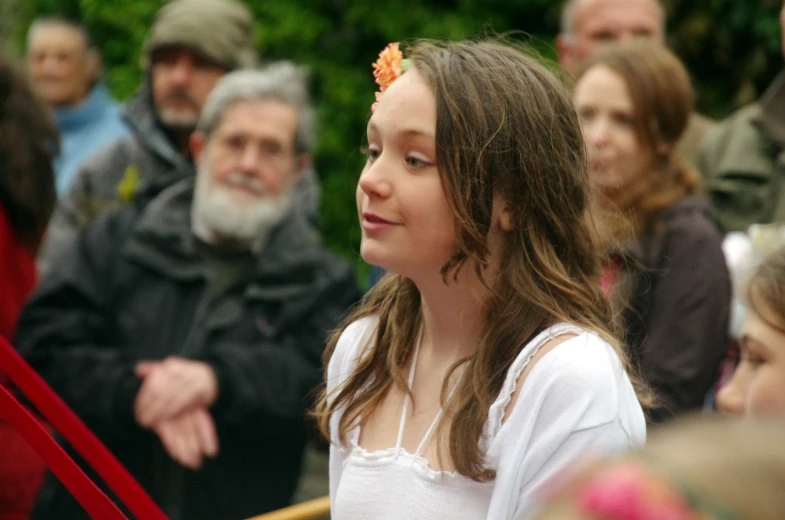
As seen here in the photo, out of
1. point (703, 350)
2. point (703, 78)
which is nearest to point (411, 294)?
point (703, 350)

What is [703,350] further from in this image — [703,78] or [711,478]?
[703,78]

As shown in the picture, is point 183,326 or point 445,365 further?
point 183,326

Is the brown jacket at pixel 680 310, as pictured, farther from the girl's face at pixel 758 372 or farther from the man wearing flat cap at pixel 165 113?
the man wearing flat cap at pixel 165 113

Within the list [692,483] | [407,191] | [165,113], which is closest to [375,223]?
[407,191]

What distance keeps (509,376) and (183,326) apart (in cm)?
206

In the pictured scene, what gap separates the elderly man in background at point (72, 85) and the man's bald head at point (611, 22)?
2.20 meters

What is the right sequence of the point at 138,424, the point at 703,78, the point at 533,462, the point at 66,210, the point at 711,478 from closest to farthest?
the point at 711,478 → the point at 533,462 → the point at 138,424 → the point at 66,210 → the point at 703,78

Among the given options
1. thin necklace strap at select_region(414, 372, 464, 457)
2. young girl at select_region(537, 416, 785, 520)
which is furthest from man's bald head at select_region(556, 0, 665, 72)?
young girl at select_region(537, 416, 785, 520)

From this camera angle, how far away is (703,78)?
7.14m

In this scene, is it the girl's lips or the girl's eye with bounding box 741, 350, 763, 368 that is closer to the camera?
the girl's lips

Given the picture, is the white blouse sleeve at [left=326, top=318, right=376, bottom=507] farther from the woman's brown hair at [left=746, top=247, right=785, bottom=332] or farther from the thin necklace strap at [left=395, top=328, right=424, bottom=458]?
the woman's brown hair at [left=746, top=247, right=785, bottom=332]

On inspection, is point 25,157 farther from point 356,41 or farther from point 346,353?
point 356,41

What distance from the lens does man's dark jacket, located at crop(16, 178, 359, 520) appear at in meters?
3.79

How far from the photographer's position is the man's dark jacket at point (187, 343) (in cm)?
379
